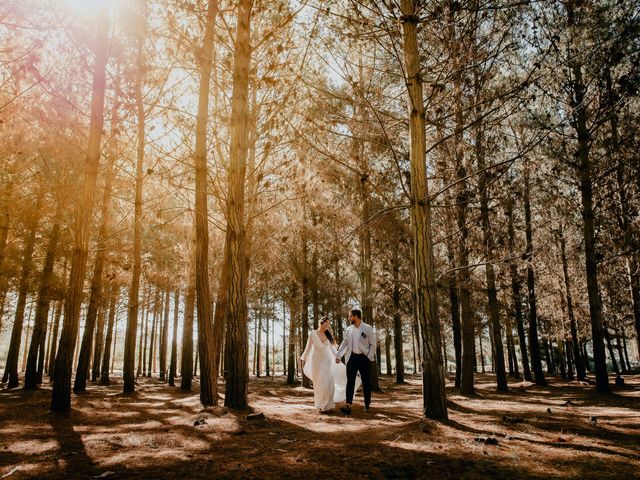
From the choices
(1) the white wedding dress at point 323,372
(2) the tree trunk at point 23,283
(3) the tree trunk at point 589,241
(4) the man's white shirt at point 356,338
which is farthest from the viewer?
(2) the tree trunk at point 23,283

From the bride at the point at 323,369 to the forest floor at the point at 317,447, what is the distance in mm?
843

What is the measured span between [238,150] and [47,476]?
5203mm

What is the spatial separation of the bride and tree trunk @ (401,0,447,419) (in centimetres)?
246

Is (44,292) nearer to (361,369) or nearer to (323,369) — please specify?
(323,369)

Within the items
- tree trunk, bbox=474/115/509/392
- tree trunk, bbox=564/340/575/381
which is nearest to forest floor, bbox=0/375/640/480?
tree trunk, bbox=474/115/509/392

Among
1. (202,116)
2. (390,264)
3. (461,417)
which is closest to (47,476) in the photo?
(461,417)

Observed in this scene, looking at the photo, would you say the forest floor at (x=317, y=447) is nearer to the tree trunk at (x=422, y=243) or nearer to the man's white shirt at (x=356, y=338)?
the tree trunk at (x=422, y=243)

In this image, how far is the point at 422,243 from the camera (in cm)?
588

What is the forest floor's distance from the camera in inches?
138

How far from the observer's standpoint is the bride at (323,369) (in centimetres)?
774

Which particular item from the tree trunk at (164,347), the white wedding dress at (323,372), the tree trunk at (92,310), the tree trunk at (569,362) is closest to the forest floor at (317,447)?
the white wedding dress at (323,372)

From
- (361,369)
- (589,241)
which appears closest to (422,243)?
(361,369)

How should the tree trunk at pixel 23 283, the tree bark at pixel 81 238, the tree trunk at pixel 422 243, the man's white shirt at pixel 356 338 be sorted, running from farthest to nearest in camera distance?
1. the tree trunk at pixel 23 283
2. the man's white shirt at pixel 356 338
3. the tree bark at pixel 81 238
4. the tree trunk at pixel 422 243

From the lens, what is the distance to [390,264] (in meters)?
17.5
